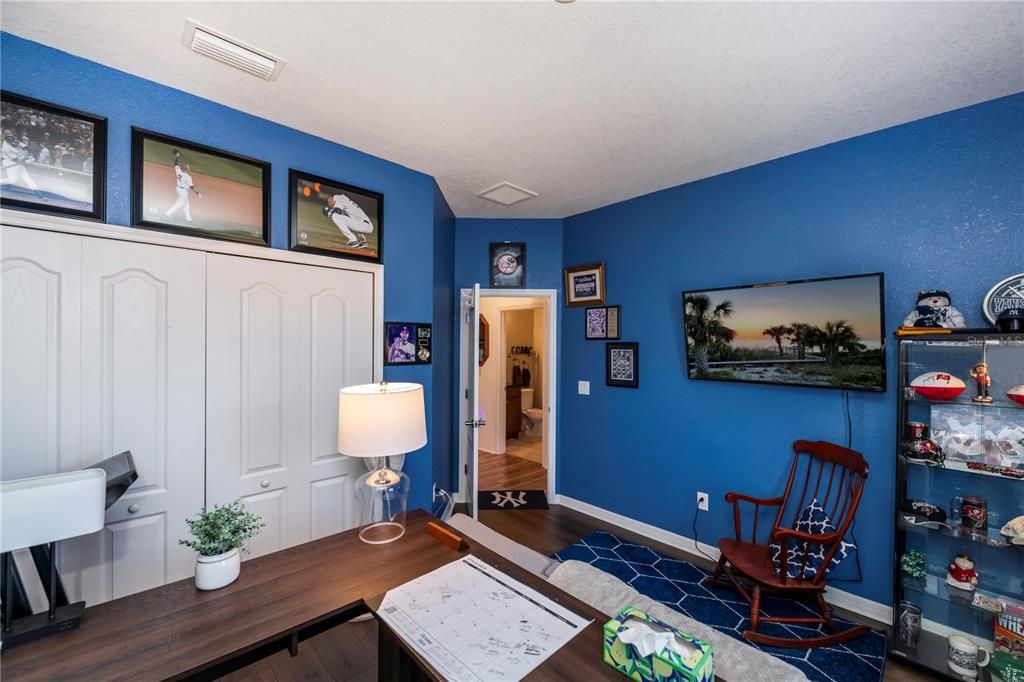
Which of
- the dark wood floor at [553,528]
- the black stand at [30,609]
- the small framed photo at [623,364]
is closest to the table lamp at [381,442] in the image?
the black stand at [30,609]

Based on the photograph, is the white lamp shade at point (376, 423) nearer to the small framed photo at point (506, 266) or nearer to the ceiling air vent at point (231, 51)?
the ceiling air vent at point (231, 51)

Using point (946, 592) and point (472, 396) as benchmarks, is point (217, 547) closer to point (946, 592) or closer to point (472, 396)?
point (472, 396)

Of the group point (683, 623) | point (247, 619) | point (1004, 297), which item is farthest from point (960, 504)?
point (247, 619)

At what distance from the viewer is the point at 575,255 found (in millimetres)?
3865

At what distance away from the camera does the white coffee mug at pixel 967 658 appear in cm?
183

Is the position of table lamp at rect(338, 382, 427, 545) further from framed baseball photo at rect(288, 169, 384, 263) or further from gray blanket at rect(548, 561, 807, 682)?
framed baseball photo at rect(288, 169, 384, 263)

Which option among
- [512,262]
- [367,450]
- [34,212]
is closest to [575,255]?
[512,262]

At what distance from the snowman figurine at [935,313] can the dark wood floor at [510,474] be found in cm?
326

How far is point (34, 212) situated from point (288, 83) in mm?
1128

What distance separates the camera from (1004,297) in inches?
75.4

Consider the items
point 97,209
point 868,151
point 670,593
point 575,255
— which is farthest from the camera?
point 575,255

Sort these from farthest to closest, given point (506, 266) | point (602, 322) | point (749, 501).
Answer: point (506, 266)
point (602, 322)
point (749, 501)

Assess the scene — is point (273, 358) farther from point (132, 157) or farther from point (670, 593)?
point (670, 593)

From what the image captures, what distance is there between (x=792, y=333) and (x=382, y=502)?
8.40ft
